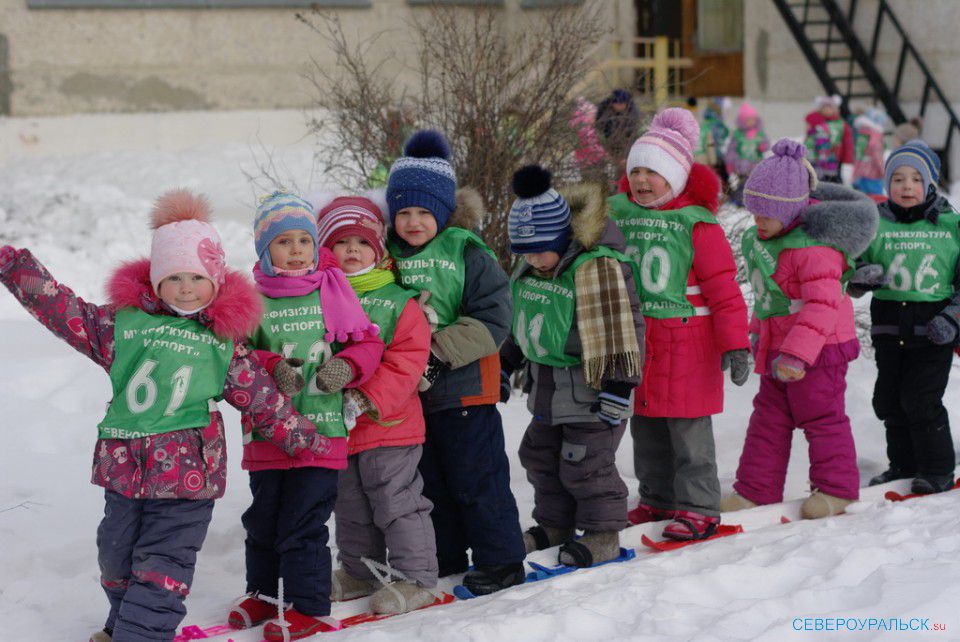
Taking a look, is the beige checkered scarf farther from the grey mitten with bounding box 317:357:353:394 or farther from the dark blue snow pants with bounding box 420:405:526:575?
the grey mitten with bounding box 317:357:353:394

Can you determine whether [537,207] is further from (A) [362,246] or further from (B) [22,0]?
(B) [22,0]

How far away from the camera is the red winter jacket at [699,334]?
4512 mm

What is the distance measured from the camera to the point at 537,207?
4.25 m

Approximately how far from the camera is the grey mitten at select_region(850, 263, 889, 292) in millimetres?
5227

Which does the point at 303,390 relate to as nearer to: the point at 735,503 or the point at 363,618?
the point at 363,618

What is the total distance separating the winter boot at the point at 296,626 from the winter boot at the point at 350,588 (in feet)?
1.15

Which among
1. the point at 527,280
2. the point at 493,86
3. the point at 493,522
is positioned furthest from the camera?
the point at 493,86

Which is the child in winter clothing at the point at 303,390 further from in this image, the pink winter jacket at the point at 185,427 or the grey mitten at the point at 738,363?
the grey mitten at the point at 738,363

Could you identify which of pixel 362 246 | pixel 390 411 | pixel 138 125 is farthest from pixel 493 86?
pixel 138 125

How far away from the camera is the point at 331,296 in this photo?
12.2ft

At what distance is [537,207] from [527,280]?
313mm

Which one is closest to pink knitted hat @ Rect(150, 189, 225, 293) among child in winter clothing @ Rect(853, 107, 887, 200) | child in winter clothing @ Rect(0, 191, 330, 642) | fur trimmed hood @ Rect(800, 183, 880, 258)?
child in winter clothing @ Rect(0, 191, 330, 642)

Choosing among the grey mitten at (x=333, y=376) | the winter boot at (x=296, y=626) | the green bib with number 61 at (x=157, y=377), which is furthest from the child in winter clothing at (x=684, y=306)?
the green bib with number 61 at (x=157, y=377)

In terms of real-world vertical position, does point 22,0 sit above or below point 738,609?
above
